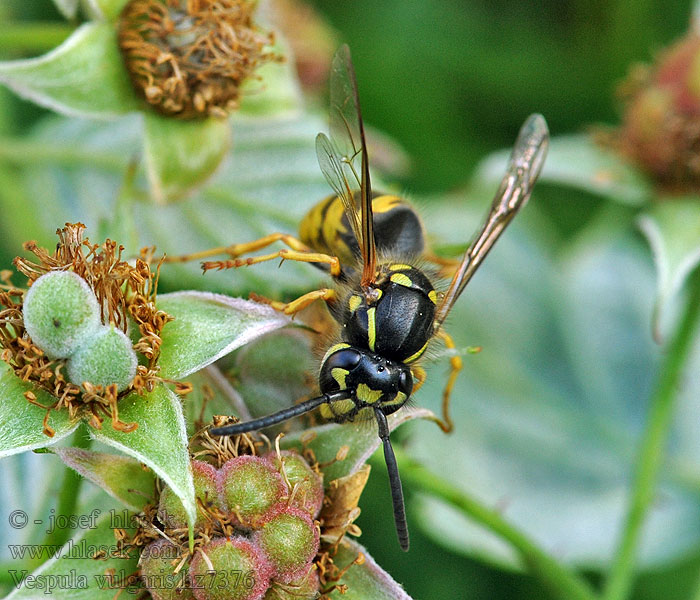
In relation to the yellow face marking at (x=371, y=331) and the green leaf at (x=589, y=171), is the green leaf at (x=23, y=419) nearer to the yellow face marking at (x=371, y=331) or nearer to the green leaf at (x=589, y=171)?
the yellow face marking at (x=371, y=331)

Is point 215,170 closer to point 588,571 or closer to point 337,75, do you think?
point 337,75

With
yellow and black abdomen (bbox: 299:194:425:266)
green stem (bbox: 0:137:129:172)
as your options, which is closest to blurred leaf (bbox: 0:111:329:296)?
green stem (bbox: 0:137:129:172)

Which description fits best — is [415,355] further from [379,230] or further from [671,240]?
[671,240]

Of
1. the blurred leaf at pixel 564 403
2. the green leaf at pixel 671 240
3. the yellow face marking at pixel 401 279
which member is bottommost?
the blurred leaf at pixel 564 403

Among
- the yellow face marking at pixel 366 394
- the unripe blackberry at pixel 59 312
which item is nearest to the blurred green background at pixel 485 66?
the yellow face marking at pixel 366 394

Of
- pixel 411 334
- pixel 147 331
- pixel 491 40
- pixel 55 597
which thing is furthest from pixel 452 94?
pixel 55 597
